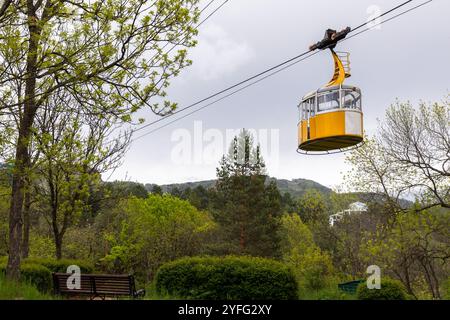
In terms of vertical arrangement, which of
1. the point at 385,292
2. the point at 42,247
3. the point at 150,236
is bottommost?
the point at 385,292

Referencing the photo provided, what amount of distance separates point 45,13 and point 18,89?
6.39 m

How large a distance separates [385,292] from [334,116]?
17.5 ft

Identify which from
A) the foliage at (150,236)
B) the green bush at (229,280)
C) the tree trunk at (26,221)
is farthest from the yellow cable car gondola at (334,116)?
the foliage at (150,236)

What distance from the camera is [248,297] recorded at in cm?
1373

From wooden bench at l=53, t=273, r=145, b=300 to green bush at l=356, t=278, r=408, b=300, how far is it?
6315 millimetres

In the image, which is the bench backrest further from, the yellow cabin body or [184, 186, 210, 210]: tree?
[184, 186, 210, 210]: tree

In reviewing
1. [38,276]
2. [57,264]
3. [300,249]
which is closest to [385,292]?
[38,276]

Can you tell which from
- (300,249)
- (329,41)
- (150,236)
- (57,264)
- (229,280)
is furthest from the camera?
(300,249)

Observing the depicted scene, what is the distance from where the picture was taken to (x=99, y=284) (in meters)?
12.8

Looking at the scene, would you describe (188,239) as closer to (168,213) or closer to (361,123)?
(168,213)

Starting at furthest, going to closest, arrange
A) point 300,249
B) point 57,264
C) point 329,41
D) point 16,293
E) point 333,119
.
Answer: point 300,249 → point 57,264 → point 333,119 → point 329,41 → point 16,293

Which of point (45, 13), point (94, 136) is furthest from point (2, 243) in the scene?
point (45, 13)

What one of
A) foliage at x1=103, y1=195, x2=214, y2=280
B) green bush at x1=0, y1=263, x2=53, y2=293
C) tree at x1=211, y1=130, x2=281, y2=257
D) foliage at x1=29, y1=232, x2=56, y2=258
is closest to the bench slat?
green bush at x1=0, y1=263, x2=53, y2=293

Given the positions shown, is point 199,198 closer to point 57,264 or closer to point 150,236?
point 150,236
